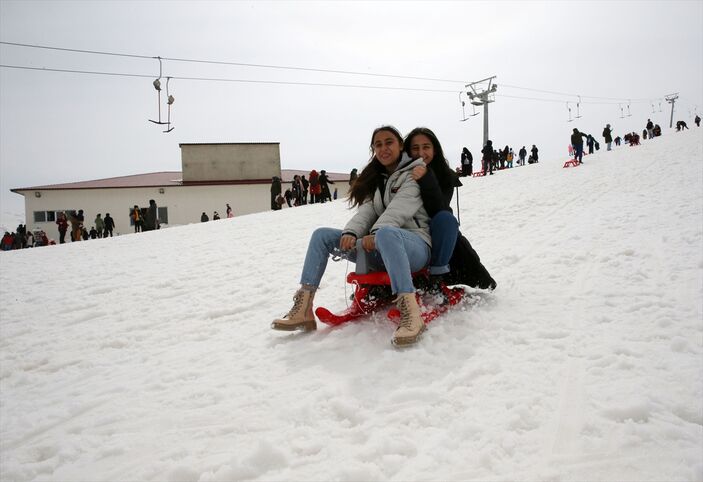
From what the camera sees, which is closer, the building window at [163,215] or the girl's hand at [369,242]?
the girl's hand at [369,242]

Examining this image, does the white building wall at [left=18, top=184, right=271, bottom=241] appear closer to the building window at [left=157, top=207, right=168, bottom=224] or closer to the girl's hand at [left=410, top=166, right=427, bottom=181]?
the building window at [left=157, top=207, right=168, bottom=224]

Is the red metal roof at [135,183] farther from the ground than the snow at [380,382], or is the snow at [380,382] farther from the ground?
the red metal roof at [135,183]

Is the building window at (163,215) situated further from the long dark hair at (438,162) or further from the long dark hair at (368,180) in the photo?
the long dark hair at (438,162)

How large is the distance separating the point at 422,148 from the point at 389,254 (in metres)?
1.10

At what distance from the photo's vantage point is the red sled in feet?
9.98

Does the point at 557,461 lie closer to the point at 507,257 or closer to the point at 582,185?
the point at 507,257

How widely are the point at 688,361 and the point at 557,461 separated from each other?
1.21m

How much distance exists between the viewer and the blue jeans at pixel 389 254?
275 cm

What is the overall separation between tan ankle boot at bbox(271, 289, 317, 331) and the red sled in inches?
3.3

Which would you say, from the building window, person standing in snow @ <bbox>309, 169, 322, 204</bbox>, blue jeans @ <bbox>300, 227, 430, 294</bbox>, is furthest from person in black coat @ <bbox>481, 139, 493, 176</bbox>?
blue jeans @ <bbox>300, 227, 430, 294</bbox>

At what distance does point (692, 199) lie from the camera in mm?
6969

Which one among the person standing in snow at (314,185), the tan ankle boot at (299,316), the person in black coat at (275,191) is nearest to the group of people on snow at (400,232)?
the tan ankle boot at (299,316)

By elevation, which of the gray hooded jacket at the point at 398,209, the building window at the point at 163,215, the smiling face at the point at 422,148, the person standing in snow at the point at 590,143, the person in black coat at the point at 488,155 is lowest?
the building window at the point at 163,215

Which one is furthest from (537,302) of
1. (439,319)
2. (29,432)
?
(29,432)
